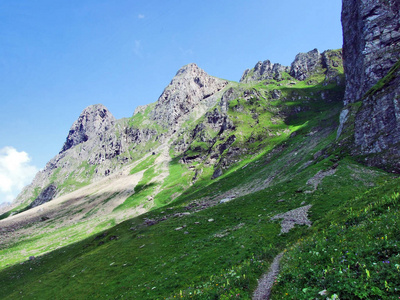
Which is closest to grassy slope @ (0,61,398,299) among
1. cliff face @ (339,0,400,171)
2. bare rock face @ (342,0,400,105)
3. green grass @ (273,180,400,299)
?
green grass @ (273,180,400,299)

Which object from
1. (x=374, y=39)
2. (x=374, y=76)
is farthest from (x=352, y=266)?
(x=374, y=39)

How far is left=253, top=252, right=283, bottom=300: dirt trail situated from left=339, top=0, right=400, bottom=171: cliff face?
159 feet

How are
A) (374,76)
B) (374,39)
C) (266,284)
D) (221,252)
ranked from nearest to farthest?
(266,284) → (221,252) → (374,76) → (374,39)

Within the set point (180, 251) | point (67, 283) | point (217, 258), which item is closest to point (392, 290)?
point (217, 258)

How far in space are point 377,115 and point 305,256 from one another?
67.6 m

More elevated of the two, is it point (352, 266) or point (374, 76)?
point (374, 76)

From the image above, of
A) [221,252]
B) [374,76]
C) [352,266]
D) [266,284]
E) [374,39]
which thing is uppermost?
[374,39]

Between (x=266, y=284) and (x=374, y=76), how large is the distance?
468 feet

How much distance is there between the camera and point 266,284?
1686 cm

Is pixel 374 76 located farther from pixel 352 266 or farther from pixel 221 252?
pixel 352 266

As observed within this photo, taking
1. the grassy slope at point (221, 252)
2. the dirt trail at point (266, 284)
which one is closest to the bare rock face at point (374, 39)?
the grassy slope at point (221, 252)

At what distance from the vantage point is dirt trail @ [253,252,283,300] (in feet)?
50.0

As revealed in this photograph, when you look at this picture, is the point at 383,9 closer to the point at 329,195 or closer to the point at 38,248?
the point at 329,195

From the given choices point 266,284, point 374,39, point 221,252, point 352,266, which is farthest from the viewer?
point 374,39
